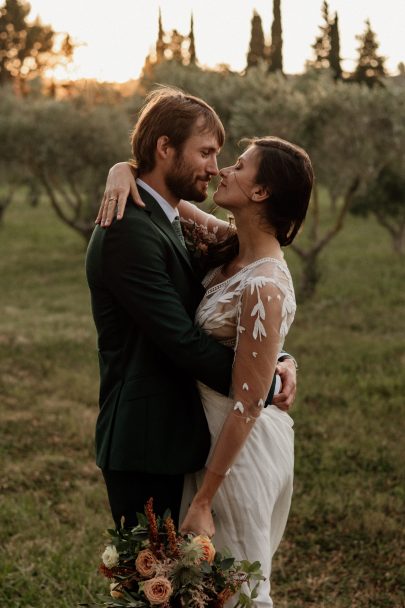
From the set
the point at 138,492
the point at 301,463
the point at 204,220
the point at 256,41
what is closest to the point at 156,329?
the point at 138,492

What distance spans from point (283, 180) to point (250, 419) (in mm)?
827

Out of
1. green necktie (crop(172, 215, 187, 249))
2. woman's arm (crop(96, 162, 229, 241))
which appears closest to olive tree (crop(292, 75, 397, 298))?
woman's arm (crop(96, 162, 229, 241))

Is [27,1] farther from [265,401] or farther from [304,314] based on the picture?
[265,401]

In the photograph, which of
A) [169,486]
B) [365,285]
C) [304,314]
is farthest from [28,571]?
[365,285]

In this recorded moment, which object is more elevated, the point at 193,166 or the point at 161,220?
the point at 193,166

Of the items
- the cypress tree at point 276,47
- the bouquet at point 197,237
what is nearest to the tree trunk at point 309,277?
the bouquet at point 197,237

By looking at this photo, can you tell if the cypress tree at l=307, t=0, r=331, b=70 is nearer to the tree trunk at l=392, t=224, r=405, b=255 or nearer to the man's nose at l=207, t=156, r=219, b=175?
the tree trunk at l=392, t=224, r=405, b=255

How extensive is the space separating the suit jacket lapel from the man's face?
99 mm

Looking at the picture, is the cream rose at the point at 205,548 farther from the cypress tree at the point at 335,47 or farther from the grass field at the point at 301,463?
the cypress tree at the point at 335,47

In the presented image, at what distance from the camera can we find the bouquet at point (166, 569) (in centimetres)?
231

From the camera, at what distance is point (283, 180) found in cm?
266

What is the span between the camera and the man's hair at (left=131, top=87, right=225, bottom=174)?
2764 millimetres

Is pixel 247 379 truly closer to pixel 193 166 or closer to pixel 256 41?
pixel 193 166

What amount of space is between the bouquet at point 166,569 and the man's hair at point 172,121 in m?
1.27
